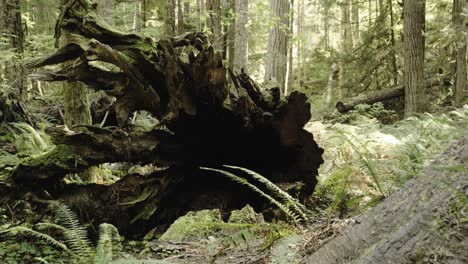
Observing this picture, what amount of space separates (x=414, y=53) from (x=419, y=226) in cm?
1032

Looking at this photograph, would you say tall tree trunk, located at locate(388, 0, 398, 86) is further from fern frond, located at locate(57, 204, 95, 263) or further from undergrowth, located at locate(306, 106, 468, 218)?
fern frond, located at locate(57, 204, 95, 263)

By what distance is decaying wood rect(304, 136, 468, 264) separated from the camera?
1898 mm

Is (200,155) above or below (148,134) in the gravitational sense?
below

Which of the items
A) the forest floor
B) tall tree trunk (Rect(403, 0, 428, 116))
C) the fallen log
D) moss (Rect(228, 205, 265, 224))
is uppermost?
tall tree trunk (Rect(403, 0, 428, 116))

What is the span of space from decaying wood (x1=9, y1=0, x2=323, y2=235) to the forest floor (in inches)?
16.9

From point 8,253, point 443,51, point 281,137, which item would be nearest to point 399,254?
point 281,137

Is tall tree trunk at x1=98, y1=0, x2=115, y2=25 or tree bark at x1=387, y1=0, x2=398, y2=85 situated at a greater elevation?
tall tree trunk at x1=98, y1=0, x2=115, y2=25

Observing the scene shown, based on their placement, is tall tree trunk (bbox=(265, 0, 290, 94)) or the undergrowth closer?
the undergrowth

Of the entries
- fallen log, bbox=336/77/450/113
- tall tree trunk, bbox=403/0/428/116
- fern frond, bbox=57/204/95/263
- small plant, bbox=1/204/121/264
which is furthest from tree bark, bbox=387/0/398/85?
fern frond, bbox=57/204/95/263

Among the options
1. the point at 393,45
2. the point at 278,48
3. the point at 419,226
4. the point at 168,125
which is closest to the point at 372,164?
the point at 168,125

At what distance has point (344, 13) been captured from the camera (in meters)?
22.2

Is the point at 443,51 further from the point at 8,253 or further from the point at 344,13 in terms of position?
the point at 8,253

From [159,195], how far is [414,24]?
9.32 metres

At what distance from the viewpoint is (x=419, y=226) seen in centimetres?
208
